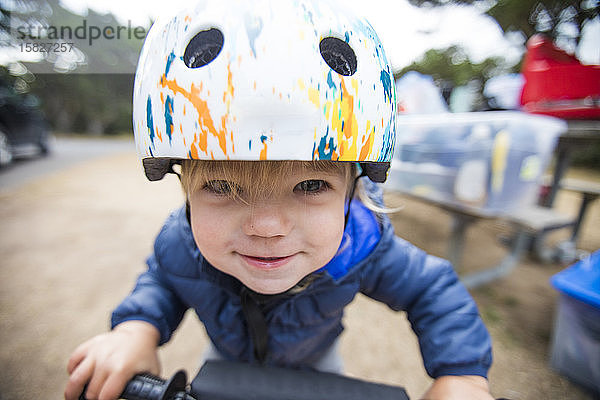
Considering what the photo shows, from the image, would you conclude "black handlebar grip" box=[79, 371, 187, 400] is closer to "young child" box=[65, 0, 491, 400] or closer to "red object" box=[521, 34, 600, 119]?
"young child" box=[65, 0, 491, 400]

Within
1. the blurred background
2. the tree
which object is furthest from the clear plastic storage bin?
the tree

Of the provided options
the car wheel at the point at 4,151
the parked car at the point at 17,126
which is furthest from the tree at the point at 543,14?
the parked car at the point at 17,126

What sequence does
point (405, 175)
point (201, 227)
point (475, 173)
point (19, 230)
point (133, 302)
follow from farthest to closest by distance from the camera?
point (19, 230), point (405, 175), point (475, 173), point (133, 302), point (201, 227)

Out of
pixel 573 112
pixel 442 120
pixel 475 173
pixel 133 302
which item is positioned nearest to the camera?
pixel 133 302

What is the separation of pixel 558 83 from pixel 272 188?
2072 millimetres

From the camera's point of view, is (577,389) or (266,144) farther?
(577,389)

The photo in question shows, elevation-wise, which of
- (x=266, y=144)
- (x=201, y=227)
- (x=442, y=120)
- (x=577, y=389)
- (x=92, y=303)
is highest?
(x=442, y=120)

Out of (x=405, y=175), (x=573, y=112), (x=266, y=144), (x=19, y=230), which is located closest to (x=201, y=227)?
(x=266, y=144)

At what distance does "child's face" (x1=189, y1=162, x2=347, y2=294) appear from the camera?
52cm

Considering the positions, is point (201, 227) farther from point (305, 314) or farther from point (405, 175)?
point (405, 175)

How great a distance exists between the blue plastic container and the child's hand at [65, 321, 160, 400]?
4.57ft

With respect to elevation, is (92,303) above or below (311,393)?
below

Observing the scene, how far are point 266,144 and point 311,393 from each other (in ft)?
1.28

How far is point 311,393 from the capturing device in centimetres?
50
